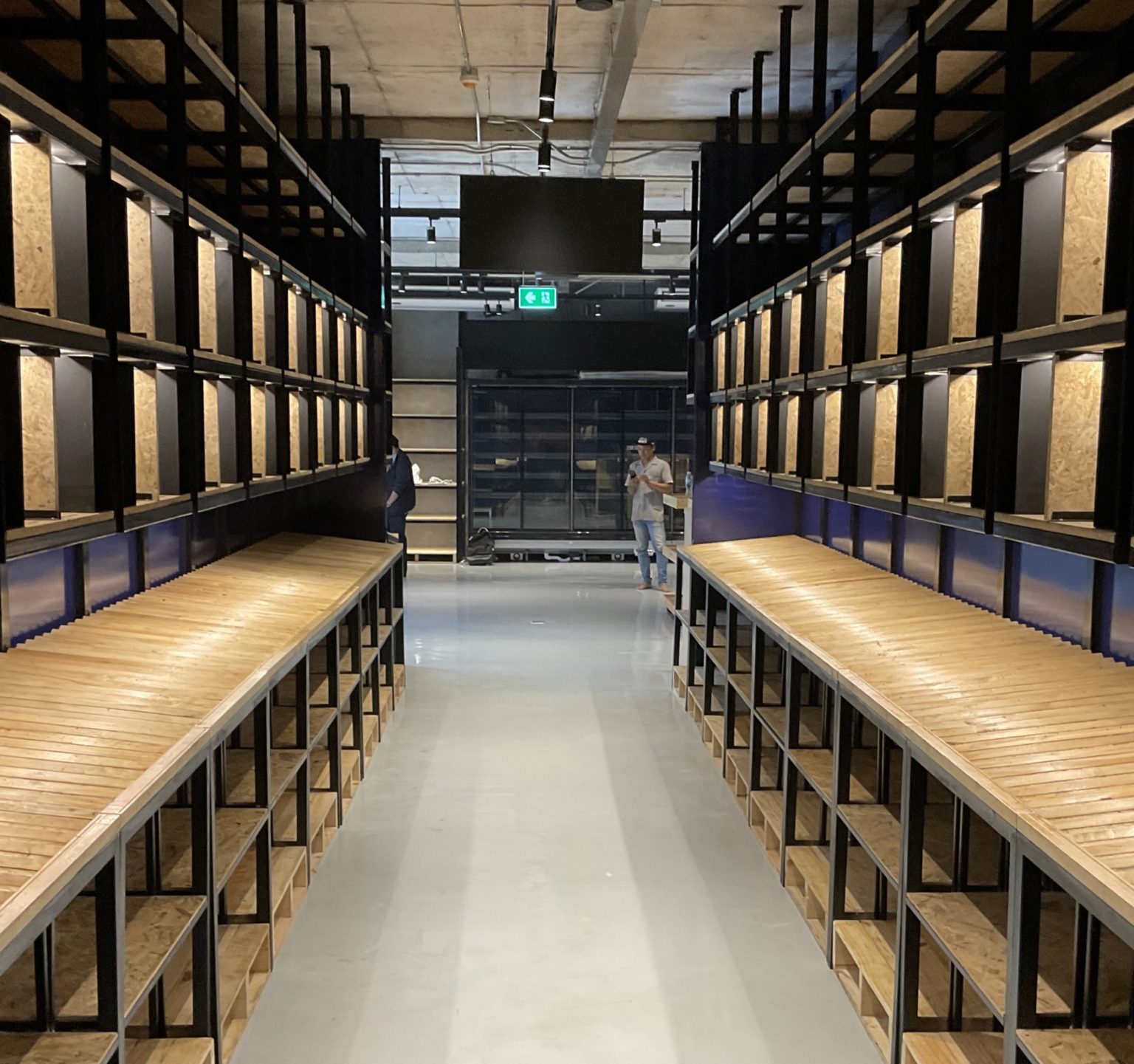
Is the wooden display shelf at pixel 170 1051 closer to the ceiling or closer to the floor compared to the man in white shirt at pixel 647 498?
closer to the floor

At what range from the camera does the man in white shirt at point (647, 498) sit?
1348 centimetres

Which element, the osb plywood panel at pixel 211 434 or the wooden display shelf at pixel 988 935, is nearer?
the wooden display shelf at pixel 988 935

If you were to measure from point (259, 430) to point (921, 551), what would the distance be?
2.96 metres

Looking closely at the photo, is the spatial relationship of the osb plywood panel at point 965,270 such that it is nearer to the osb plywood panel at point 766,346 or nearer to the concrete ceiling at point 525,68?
the osb plywood panel at point 766,346

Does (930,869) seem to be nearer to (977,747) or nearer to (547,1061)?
(977,747)

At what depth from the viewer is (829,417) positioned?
18.4 ft

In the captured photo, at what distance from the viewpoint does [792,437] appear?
245 inches

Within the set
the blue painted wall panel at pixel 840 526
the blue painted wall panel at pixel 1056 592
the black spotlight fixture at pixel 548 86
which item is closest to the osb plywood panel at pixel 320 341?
the black spotlight fixture at pixel 548 86

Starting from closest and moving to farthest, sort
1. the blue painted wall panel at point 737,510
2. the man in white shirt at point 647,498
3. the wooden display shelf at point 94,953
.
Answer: the wooden display shelf at point 94,953 < the blue painted wall panel at point 737,510 < the man in white shirt at point 647,498

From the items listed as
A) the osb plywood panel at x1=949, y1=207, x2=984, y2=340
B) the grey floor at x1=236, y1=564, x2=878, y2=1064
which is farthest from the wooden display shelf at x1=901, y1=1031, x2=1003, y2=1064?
the osb plywood panel at x1=949, y1=207, x2=984, y2=340

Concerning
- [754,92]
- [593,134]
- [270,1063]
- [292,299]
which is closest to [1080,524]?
[270,1063]

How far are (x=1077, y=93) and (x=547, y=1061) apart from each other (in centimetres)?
354

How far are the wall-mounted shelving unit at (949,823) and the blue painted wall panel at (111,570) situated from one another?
2.54 m

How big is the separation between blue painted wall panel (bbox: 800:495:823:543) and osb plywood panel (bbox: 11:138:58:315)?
511 centimetres
